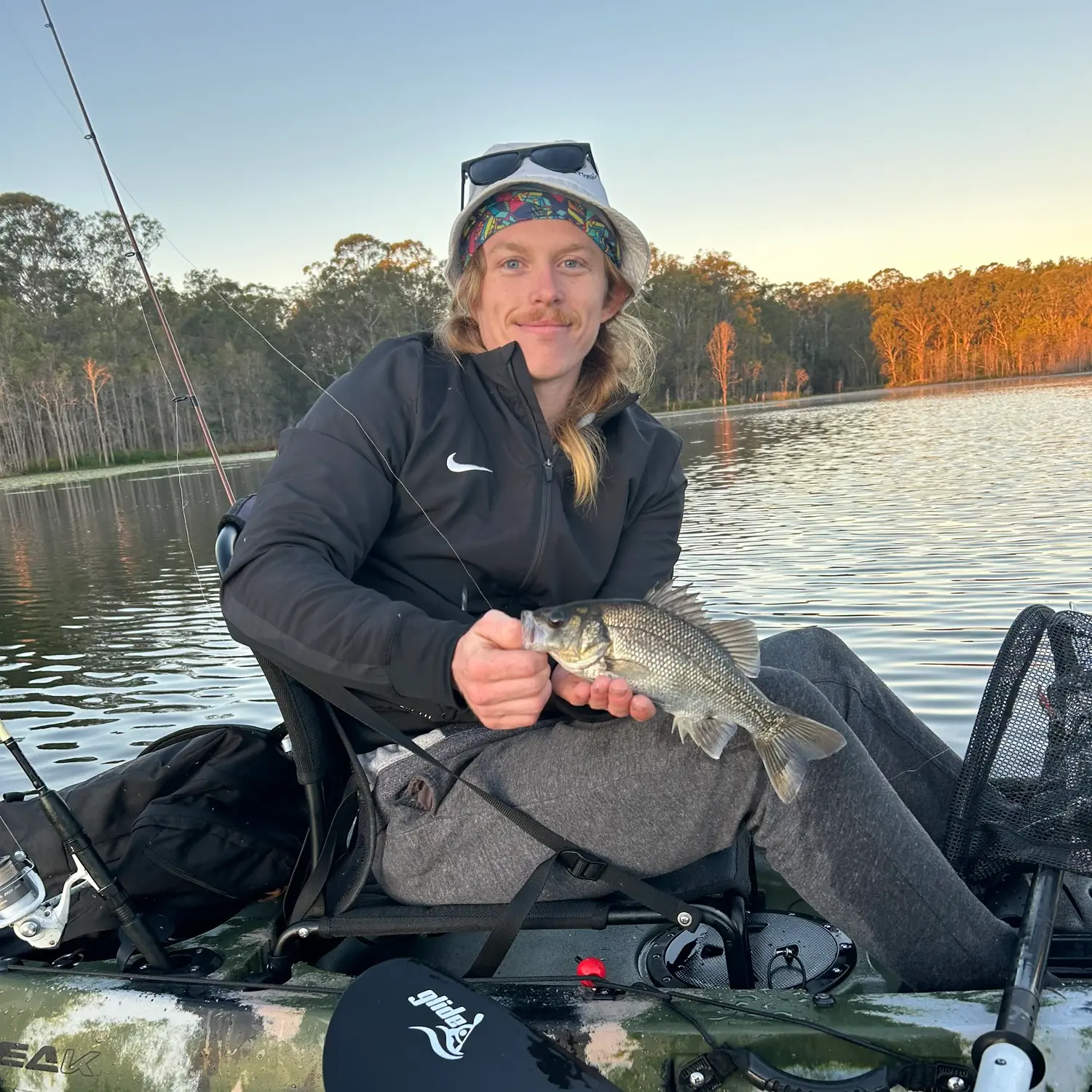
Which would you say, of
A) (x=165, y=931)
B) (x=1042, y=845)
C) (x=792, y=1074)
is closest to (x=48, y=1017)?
(x=165, y=931)

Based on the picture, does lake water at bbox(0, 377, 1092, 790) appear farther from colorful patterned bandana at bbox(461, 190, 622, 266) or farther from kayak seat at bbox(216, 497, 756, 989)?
colorful patterned bandana at bbox(461, 190, 622, 266)

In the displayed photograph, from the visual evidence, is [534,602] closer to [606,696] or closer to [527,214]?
[606,696]

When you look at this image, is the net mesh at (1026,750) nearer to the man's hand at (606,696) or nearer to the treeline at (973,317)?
the man's hand at (606,696)

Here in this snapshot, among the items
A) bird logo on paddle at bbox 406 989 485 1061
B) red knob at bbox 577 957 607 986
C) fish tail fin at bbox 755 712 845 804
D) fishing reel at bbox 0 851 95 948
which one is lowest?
red knob at bbox 577 957 607 986

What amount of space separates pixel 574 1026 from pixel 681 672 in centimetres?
78

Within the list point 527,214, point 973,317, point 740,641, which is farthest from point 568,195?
point 973,317

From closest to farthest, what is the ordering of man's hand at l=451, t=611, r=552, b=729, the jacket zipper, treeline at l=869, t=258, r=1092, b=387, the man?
man's hand at l=451, t=611, r=552, b=729, the man, the jacket zipper, treeline at l=869, t=258, r=1092, b=387

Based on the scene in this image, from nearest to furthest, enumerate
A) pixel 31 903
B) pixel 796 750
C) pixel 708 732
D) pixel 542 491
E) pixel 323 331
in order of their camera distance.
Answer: pixel 796 750, pixel 708 732, pixel 31 903, pixel 542 491, pixel 323 331

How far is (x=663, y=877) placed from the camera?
251 centimetres

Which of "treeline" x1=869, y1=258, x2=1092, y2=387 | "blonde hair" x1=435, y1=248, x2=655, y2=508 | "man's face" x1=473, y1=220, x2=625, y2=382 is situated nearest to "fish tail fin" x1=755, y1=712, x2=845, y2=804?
"blonde hair" x1=435, y1=248, x2=655, y2=508

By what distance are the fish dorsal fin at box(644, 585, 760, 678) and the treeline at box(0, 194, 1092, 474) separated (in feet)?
4.32

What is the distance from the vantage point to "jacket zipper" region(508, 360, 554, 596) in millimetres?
2766

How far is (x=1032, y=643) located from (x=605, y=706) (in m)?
1.25

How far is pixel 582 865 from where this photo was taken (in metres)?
2.26
